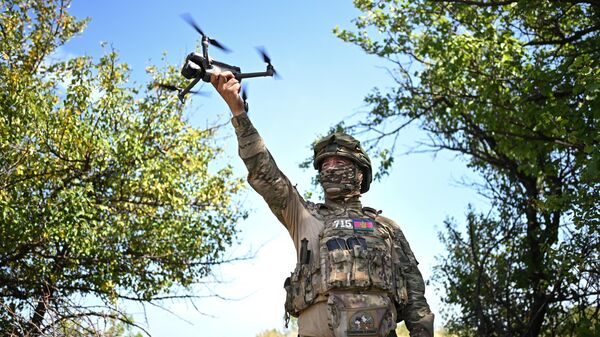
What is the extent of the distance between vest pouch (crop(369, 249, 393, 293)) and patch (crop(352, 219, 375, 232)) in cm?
23

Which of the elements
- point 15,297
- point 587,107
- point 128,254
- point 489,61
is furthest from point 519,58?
point 15,297

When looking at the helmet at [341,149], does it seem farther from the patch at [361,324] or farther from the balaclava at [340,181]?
the patch at [361,324]

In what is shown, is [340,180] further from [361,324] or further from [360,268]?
[361,324]

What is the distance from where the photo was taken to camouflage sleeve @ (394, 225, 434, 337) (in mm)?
5043

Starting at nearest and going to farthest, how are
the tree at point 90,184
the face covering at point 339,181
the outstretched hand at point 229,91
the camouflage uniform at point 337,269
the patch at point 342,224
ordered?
the camouflage uniform at point 337,269 → the outstretched hand at point 229,91 → the patch at point 342,224 → the face covering at point 339,181 → the tree at point 90,184

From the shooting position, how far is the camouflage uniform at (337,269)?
4.73m

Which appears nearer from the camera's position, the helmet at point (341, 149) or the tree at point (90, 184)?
the helmet at point (341, 149)

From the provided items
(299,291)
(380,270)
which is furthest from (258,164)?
(380,270)

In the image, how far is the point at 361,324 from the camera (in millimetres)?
4652

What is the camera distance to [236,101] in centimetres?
500

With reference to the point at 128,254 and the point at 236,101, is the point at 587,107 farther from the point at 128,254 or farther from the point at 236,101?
the point at 128,254

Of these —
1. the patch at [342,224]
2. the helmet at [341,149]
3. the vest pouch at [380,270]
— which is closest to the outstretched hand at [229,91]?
the helmet at [341,149]

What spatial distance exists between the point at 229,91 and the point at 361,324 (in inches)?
72.5

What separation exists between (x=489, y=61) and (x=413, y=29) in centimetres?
324
